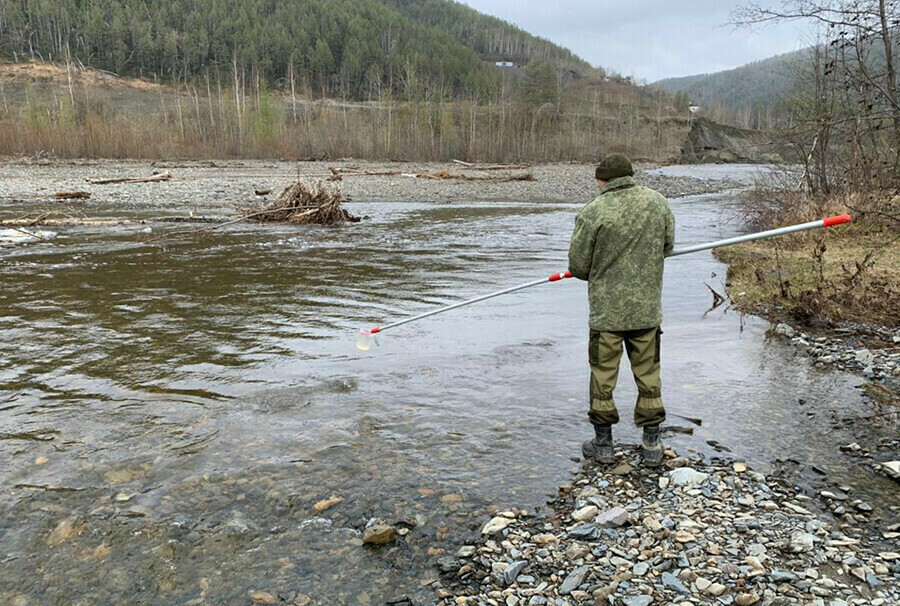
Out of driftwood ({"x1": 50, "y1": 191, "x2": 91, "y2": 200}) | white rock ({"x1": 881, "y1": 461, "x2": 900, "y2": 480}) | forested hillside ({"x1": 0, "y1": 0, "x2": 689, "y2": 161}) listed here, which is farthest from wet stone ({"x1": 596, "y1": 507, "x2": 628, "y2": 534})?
forested hillside ({"x1": 0, "y1": 0, "x2": 689, "y2": 161})

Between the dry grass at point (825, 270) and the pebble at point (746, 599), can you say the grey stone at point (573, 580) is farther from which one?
the dry grass at point (825, 270)

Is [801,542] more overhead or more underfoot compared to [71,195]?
more underfoot

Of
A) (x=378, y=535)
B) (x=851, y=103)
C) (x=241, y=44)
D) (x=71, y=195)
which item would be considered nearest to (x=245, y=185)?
(x=71, y=195)

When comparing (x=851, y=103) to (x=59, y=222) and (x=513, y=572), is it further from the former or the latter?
(x=59, y=222)

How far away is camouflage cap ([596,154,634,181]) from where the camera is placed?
5312 mm

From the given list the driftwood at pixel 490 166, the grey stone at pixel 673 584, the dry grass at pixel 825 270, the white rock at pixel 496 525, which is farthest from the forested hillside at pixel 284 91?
the grey stone at pixel 673 584

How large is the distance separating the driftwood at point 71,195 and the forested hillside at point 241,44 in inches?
3533

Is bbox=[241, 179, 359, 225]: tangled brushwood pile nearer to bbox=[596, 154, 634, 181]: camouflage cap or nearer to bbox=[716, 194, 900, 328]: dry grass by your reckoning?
bbox=[716, 194, 900, 328]: dry grass

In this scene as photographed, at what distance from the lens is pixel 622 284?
527 cm

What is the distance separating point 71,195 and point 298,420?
29092mm

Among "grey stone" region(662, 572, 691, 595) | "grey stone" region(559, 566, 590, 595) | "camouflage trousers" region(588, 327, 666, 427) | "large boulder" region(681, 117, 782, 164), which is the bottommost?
"grey stone" region(559, 566, 590, 595)

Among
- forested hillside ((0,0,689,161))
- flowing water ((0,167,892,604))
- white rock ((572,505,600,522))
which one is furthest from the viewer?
forested hillside ((0,0,689,161))

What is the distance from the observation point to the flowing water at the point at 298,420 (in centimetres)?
420

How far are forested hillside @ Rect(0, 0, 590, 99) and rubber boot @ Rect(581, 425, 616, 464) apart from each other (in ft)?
370
